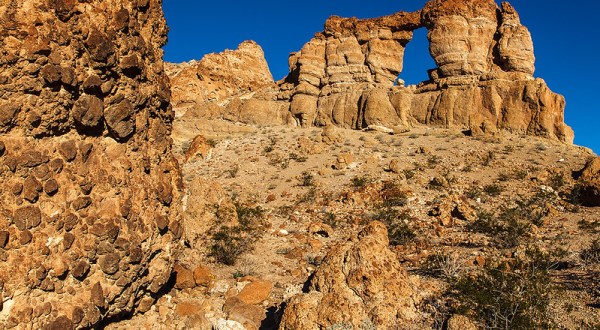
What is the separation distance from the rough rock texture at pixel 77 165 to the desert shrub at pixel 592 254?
712cm

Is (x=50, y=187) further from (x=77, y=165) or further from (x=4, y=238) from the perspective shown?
(x=4, y=238)

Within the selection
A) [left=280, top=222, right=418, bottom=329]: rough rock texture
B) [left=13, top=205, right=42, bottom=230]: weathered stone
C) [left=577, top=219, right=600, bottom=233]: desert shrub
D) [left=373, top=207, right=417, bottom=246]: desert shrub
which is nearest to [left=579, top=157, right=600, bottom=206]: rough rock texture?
[left=577, top=219, right=600, bottom=233]: desert shrub

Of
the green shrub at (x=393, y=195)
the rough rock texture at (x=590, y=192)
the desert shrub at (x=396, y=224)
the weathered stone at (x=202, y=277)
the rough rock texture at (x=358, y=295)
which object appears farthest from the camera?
the green shrub at (x=393, y=195)

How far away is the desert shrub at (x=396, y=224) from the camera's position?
10435 mm

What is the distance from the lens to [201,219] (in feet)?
34.9

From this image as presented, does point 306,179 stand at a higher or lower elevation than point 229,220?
higher

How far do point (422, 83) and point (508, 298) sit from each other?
24.8 meters

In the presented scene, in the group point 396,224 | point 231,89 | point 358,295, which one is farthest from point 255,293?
point 231,89

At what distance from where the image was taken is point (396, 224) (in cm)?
1145

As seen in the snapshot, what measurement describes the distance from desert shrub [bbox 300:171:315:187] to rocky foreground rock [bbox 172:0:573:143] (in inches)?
405

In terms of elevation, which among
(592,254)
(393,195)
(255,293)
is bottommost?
(255,293)

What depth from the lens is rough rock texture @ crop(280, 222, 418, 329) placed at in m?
5.08

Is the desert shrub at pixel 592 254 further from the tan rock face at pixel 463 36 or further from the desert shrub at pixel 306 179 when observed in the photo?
the tan rock face at pixel 463 36

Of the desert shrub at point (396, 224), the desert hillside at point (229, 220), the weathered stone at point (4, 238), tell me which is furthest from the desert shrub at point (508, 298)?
the weathered stone at point (4, 238)
